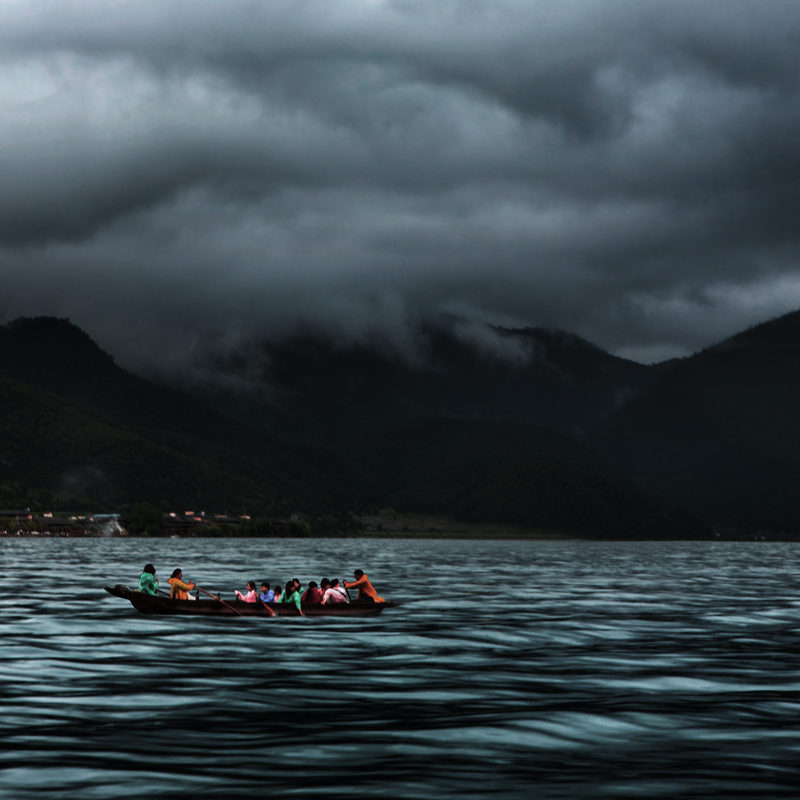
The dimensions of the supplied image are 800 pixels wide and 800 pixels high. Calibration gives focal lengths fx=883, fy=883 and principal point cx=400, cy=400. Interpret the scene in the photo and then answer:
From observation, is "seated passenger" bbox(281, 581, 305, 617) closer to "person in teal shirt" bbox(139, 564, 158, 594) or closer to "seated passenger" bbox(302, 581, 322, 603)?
"seated passenger" bbox(302, 581, 322, 603)

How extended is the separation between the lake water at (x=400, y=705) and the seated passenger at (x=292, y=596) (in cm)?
120

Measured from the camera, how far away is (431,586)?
3351 inches

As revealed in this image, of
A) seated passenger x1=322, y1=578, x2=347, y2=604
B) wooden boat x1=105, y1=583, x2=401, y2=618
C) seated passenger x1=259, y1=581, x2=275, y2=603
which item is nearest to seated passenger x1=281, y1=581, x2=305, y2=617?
wooden boat x1=105, y1=583, x2=401, y2=618

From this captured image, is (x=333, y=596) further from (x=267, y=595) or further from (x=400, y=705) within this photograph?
(x=400, y=705)

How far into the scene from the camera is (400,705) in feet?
88.6

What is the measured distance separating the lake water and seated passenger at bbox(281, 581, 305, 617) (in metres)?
1.20

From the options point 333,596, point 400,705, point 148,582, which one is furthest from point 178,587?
point 400,705

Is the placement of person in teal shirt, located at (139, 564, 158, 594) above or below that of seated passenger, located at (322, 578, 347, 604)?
above

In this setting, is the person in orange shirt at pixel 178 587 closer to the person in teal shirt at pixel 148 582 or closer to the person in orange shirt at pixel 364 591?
the person in teal shirt at pixel 148 582

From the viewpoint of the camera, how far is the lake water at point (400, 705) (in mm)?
18750

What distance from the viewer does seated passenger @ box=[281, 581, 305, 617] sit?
51969mm

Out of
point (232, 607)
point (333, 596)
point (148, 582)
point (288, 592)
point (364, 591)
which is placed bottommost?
point (232, 607)

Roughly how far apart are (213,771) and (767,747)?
44.2 ft

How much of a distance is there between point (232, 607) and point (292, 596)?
11.8 ft
